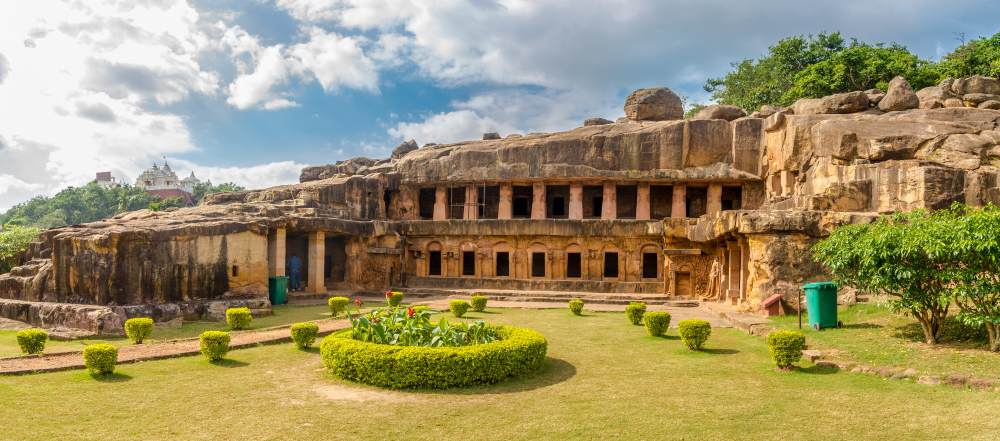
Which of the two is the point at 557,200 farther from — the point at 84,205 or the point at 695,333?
the point at 84,205

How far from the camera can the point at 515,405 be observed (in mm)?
8594

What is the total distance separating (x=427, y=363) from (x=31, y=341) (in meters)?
8.42

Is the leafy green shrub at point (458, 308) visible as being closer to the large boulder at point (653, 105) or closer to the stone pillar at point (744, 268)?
the stone pillar at point (744, 268)

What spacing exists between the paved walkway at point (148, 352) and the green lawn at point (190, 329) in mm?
1524

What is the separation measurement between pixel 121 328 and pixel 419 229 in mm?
15628

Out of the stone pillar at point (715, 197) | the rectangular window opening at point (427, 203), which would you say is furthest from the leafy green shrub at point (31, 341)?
the stone pillar at point (715, 197)

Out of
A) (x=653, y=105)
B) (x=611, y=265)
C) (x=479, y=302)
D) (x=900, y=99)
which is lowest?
(x=479, y=302)

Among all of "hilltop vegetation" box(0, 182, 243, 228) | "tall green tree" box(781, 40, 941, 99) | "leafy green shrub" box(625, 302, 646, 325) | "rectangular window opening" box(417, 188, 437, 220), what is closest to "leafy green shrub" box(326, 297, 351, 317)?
"leafy green shrub" box(625, 302, 646, 325)

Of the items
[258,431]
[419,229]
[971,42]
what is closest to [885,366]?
[258,431]

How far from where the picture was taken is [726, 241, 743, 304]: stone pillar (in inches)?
842

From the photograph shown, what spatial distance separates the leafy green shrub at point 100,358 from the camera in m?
10.0

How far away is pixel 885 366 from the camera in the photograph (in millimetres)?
9977

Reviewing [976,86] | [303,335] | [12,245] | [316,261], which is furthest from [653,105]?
[12,245]

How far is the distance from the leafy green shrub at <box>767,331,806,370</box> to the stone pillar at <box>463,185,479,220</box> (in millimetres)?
22058
